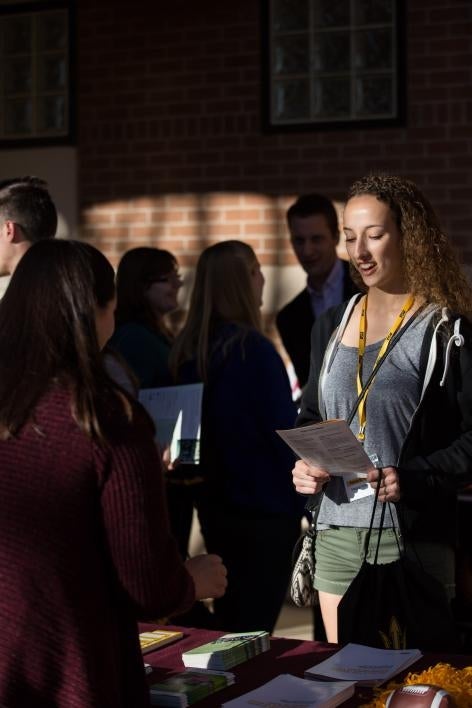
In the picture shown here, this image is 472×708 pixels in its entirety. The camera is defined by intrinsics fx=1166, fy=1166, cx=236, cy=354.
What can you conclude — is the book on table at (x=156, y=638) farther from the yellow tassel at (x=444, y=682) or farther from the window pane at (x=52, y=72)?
the window pane at (x=52, y=72)

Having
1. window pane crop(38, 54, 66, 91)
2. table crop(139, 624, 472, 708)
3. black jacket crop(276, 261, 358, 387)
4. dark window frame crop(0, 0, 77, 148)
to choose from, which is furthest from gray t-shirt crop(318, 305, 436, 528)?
window pane crop(38, 54, 66, 91)

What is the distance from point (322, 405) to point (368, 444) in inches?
9.7

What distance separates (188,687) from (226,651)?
0.80 feet

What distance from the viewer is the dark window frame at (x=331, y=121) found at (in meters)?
6.53

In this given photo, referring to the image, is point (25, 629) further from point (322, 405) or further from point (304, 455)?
point (322, 405)

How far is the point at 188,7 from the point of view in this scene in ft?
22.9

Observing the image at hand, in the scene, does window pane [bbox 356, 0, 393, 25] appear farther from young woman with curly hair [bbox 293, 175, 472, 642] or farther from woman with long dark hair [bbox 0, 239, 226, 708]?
woman with long dark hair [bbox 0, 239, 226, 708]

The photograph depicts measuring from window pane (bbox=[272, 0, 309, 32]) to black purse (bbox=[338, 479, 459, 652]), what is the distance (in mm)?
4236

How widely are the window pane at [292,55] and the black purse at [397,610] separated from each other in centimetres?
412

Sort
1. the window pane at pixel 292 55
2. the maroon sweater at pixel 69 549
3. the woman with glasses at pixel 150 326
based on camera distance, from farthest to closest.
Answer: the window pane at pixel 292 55 → the woman with glasses at pixel 150 326 → the maroon sweater at pixel 69 549

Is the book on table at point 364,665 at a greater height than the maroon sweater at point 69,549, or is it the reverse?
the maroon sweater at point 69,549

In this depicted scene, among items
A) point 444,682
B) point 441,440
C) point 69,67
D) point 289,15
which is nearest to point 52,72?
point 69,67

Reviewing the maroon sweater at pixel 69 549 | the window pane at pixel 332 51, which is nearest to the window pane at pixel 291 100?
the window pane at pixel 332 51

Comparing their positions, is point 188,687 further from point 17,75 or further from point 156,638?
point 17,75
